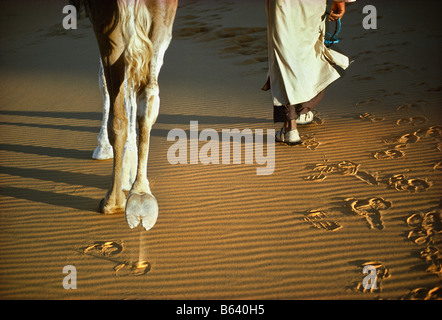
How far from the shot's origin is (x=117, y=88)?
351cm

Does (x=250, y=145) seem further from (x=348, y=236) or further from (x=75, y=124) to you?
(x=75, y=124)

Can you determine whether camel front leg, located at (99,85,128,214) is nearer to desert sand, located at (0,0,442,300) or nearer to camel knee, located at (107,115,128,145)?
camel knee, located at (107,115,128,145)

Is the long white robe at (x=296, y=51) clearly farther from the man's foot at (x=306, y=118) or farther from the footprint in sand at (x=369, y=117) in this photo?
the footprint in sand at (x=369, y=117)

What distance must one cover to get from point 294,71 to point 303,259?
242 centimetres

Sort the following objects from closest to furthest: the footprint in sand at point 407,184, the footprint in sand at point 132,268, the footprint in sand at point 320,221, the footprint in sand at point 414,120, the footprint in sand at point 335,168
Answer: the footprint in sand at point 132,268 < the footprint in sand at point 320,221 < the footprint in sand at point 407,184 < the footprint in sand at point 335,168 < the footprint in sand at point 414,120

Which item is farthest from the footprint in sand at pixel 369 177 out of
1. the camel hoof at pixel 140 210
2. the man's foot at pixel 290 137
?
the camel hoof at pixel 140 210

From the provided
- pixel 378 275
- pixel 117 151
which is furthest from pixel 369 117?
pixel 117 151

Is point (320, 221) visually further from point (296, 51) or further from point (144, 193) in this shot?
point (296, 51)

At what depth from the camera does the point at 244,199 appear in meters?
4.09

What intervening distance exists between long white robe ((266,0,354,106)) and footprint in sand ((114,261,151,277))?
8.27 feet

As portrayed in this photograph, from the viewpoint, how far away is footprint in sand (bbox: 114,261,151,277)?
3.18 m

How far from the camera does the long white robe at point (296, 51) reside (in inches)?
185

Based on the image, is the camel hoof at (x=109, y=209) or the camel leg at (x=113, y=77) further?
the camel hoof at (x=109, y=209)

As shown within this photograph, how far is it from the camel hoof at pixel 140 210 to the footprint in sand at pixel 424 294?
184 centimetres
